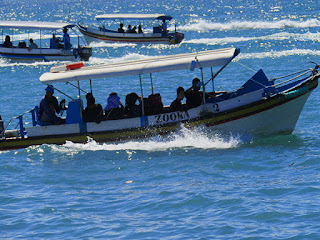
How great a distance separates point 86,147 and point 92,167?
148 centimetres

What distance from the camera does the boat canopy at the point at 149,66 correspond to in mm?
14984

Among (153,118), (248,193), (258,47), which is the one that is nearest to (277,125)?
(153,118)

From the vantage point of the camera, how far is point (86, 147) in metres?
15.8

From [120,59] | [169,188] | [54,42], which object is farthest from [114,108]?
[120,59]

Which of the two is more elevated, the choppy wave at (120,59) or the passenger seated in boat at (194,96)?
the choppy wave at (120,59)

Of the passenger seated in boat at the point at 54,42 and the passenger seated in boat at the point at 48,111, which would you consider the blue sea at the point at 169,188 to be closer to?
the passenger seated in boat at the point at 48,111

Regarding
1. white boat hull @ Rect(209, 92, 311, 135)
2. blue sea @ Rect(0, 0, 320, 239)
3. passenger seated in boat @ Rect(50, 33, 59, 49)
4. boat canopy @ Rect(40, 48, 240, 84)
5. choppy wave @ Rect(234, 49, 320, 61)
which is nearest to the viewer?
blue sea @ Rect(0, 0, 320, 239)

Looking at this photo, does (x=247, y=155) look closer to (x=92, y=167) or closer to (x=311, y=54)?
(x=92, y=167)

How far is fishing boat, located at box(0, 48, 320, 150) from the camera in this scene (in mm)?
15172

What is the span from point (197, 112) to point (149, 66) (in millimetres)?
1680

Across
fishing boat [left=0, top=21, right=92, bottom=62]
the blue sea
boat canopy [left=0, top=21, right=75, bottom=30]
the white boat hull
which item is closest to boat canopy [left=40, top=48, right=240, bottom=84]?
the white boat hull

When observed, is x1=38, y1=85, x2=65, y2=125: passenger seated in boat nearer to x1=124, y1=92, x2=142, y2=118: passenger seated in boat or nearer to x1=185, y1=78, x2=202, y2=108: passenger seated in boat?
x1=124, y1=92, x2=142, y2=118: passenger seated in boat

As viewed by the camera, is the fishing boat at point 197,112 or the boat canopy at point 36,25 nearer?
the fishing boat at point 197,112

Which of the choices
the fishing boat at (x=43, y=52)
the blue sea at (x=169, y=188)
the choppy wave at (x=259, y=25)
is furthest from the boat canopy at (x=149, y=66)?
the choppy wave at (x=259, y=25)
